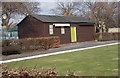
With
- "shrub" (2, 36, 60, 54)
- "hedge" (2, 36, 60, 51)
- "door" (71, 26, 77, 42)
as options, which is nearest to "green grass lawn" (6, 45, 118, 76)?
"hedge" (2, 36, 60, 51)

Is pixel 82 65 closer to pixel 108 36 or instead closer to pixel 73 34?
pixel 73 34

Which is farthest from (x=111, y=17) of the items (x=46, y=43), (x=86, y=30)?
(x=46, y=43)

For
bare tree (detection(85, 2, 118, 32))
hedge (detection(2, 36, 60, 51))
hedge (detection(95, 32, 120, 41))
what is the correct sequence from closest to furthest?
hedge (detection(2, 36, 60, 51)) → hedge (detection(95, 32, 120, 41)) → bare tree (detection(85, 2, 118, 32))

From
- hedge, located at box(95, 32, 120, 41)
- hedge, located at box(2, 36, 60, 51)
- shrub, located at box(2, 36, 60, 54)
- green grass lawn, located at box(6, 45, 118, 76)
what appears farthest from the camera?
hedge, located at box(95, 32, 120, 41)

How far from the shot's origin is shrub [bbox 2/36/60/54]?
21381mm

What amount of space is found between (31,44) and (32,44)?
0.12 meters

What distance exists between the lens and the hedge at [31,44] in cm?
2116

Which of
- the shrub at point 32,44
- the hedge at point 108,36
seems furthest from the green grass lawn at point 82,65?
the hedge at point 108,36

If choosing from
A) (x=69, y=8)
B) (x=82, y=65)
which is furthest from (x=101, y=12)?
(x=82, y=65)

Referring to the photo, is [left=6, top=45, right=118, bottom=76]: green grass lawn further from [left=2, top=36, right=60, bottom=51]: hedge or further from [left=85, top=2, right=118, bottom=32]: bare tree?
→ [left=85, top=2, right=118, bottom=32]: bare tree

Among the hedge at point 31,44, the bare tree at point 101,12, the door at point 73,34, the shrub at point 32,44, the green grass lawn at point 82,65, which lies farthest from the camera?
the bare tree at point 101,12

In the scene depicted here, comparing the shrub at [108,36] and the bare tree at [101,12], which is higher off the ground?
the bare tree at [101,12]

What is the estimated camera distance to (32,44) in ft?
75.8

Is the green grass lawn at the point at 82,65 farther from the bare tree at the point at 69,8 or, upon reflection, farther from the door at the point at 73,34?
the bare tree at the point at 69,8
